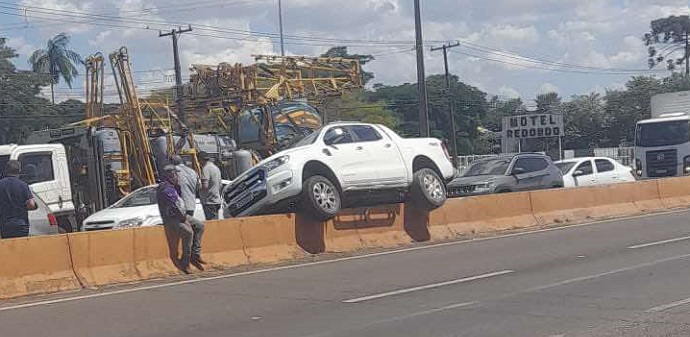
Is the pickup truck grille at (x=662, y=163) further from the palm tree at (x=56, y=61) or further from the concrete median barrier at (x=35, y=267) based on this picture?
the palm tree at (x=56, y=61)

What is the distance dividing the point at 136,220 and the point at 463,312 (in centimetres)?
908

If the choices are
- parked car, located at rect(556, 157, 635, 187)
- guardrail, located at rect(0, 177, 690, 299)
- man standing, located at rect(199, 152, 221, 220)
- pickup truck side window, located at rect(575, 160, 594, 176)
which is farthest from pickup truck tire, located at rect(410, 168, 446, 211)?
pickup truck side window, located at rect(575, 160, 594, 176)

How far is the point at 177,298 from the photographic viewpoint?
11.7 meters

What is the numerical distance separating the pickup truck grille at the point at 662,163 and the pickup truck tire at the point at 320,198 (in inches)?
899

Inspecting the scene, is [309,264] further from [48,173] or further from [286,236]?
[48,173]

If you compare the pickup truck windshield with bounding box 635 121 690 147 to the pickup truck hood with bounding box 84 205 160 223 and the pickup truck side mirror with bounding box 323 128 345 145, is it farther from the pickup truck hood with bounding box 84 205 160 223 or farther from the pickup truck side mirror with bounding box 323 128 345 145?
the pickup truck hood with bounding box 84 205 160 223

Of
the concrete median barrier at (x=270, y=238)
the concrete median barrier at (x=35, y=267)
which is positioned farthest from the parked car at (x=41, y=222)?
the concrete median barrier at (x=270, y=238)

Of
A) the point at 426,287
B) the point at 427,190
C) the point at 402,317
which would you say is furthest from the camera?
the point at 427,190

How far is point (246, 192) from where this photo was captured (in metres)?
16.5

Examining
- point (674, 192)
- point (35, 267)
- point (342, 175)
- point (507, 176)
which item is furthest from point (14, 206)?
point (674, 192)

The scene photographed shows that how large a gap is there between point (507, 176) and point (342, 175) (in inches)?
328

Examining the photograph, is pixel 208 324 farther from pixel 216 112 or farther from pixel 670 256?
pixel 216 112

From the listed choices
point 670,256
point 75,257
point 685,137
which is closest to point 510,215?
point 670,256

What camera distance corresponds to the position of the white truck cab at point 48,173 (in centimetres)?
1961
